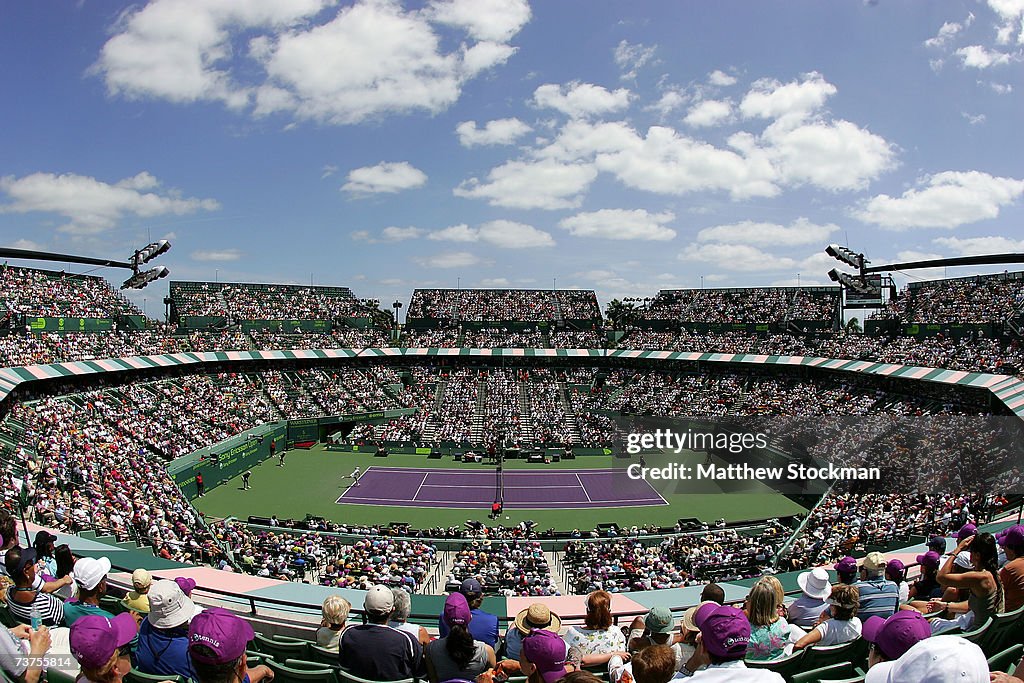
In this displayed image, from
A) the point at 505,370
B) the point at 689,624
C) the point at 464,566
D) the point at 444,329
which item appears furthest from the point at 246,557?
the point at 444,329

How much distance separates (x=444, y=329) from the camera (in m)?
65.7

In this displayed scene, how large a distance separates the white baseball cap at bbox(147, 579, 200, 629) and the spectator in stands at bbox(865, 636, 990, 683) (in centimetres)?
480

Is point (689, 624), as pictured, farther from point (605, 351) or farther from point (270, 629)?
point (605, 351)

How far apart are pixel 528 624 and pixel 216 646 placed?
260 cm

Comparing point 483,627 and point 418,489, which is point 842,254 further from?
point 418,489

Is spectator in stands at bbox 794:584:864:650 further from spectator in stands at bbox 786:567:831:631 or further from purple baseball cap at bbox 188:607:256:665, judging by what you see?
purple baseball cap at bbox 188:607:256:665

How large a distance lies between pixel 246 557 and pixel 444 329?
4620cm

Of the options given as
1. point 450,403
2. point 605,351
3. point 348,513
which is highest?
point 605,351

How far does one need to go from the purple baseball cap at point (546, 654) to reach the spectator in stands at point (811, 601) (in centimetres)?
339

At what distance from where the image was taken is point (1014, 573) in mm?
6285

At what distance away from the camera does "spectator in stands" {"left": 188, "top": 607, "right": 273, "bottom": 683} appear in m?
3.78

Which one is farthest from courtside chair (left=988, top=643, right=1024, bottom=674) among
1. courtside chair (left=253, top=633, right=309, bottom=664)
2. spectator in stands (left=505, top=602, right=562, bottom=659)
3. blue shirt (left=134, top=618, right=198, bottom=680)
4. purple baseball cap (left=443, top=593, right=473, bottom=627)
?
blue shirt (left=134, top=618, right=198, bottom=680)

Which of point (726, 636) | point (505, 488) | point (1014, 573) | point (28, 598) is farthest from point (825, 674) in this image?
point (505, 488)

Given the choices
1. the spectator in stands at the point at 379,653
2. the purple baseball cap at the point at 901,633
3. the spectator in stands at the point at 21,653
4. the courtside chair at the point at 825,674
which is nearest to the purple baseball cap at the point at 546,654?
the spectator in stands at the point at 379,653
